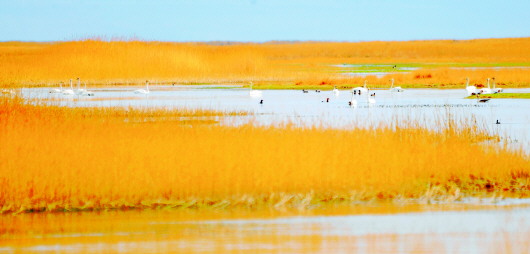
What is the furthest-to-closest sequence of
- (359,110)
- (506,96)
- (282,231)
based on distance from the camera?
(506,96) → (359,110) → (282,231)

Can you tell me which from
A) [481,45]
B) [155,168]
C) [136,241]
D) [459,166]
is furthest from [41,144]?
[481,45]

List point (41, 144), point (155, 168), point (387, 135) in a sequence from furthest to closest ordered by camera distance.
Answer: point (387, 135) < point (41, 144) < point (155, 168)

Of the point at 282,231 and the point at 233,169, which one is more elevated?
the point at 233,169

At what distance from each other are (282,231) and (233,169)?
2369 mm

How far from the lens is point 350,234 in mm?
9977

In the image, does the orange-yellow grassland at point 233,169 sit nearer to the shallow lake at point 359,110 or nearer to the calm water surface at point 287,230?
the calm water surface at point 287,230

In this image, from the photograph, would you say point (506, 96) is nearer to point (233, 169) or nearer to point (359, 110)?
point (359, 110)

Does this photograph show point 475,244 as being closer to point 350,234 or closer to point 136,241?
point 350,234

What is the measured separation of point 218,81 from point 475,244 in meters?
47.4

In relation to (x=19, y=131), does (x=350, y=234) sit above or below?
below

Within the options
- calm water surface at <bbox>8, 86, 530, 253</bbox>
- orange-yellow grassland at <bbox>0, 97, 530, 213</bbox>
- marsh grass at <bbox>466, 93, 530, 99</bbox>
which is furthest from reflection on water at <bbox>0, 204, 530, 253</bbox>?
marsh grass at <bbox>466, 93, 530, 99</bbox>

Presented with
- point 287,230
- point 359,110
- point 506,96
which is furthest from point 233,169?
point 506,96

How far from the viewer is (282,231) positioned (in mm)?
10109

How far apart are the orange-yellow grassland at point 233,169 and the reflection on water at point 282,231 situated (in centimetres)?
43
